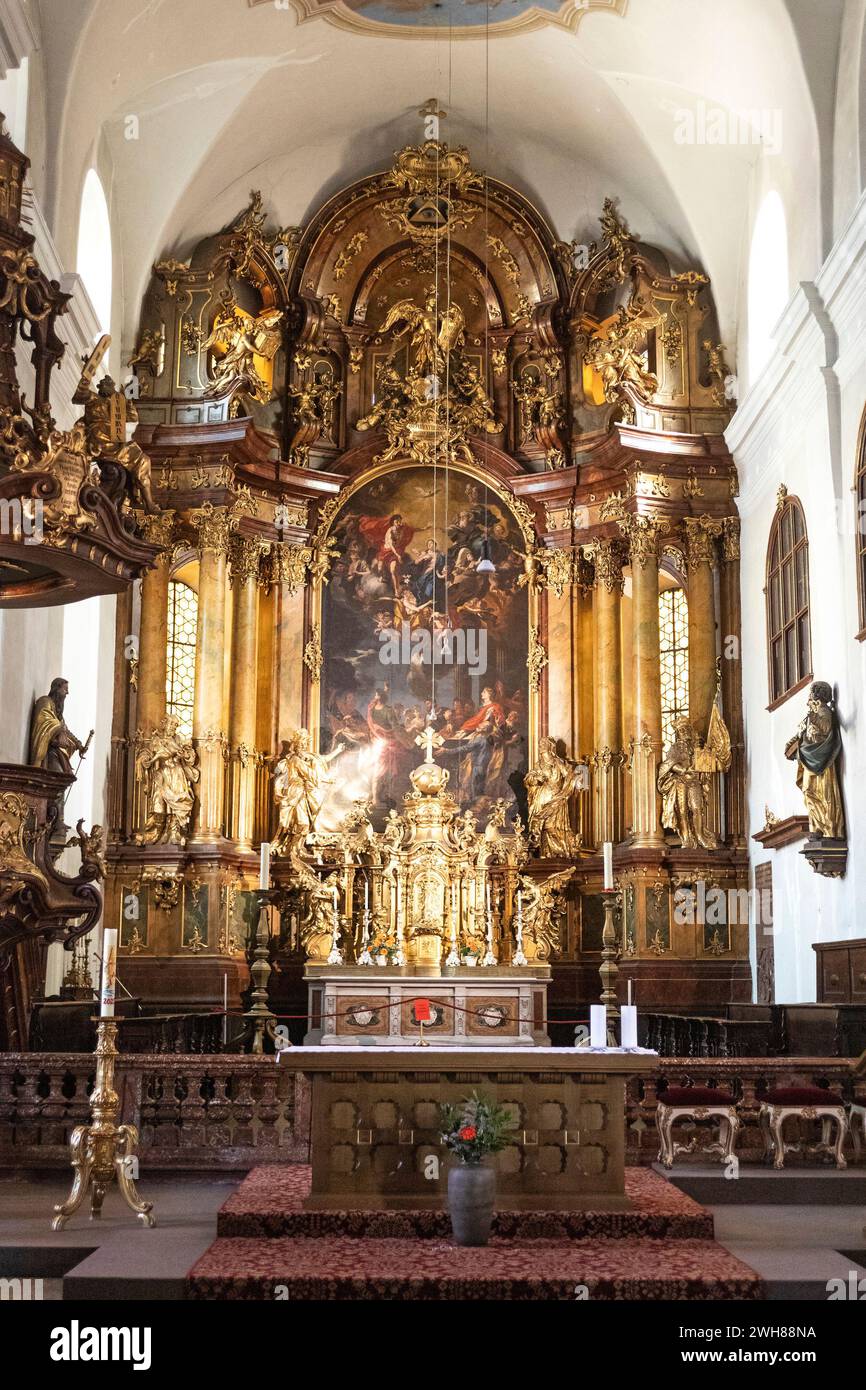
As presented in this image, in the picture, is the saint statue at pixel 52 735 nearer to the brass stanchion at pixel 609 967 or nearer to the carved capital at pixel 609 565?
the brass stanchion at pixel 609 967

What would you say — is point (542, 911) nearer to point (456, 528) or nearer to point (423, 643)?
point (423, 643)

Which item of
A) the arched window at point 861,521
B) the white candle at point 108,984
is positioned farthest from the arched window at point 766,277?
the white candle at point 108,984

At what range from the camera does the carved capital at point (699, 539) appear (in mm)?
20938

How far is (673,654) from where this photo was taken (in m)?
21.3

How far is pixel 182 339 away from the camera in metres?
21.6

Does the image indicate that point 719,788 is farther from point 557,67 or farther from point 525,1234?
point 525,1234

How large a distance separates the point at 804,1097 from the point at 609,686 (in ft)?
32.2

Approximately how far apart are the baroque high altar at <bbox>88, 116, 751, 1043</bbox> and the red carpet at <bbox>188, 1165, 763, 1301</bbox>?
8.97 meters

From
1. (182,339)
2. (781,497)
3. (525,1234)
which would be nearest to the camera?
(525,1234)

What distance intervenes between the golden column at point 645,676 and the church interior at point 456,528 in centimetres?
6

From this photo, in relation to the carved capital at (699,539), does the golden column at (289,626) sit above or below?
below

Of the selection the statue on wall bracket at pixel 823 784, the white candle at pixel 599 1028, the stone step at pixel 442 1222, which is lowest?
the stone step at pixel 442 1222
